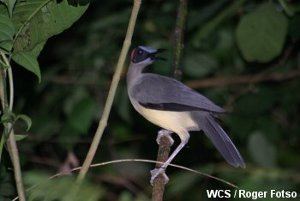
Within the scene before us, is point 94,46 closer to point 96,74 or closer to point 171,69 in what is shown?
point 96,74

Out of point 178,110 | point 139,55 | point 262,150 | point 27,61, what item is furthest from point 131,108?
point 27,61

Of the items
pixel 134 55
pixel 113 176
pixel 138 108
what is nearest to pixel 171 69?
pixel 134 55

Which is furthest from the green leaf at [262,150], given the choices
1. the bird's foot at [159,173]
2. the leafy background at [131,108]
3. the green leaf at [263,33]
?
the bird's foot at [159,173]

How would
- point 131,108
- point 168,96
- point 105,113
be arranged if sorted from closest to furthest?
1. point 105,113
2. point 168,96
3. point 131,108

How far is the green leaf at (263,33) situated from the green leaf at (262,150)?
1.24 metres

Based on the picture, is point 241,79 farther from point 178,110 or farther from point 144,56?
point 178,110

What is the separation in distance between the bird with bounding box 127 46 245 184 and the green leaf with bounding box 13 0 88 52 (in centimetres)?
85

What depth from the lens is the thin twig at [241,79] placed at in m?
5.85

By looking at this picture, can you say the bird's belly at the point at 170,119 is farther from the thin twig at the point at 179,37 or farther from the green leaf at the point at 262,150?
the green leaf at the point at 262,150

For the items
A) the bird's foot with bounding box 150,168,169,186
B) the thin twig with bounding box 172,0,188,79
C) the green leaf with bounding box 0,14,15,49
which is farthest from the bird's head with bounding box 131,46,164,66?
the green leaf with bounding box 0,14,15,49

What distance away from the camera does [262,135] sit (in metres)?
5.57

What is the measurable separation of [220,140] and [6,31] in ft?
4.49

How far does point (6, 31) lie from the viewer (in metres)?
2.65

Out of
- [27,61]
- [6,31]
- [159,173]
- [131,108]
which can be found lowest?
[131,108]
